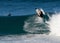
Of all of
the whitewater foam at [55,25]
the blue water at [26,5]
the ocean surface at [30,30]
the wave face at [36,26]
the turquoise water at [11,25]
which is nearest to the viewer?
the ocean surface at [30,30]

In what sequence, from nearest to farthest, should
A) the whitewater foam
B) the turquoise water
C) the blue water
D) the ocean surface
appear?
1. the ocean surface
2. the whitewater foam
3. the turquoise water
4. the blue water

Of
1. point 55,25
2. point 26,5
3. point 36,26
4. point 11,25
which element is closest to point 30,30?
point 36,26

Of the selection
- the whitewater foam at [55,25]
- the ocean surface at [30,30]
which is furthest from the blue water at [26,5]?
the whitewater foam at [55,25]

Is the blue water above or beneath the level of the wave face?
above

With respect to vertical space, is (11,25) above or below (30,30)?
above

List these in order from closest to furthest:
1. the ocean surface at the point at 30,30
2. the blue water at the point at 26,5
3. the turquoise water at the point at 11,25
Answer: the ocean surface at the point at 30,30
the turquoise water at the point at 11,25
the blue water at the point at 26,5

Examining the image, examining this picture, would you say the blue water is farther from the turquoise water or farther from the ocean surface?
the ocean surface

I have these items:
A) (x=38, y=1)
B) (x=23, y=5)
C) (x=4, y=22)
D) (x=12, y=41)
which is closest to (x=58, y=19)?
(x=4, y=22)

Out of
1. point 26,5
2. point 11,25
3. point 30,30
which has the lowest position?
point 30,30

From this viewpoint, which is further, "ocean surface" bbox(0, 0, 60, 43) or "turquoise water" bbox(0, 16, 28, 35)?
"turquoise water" bbox(0, 16, 28, 35)

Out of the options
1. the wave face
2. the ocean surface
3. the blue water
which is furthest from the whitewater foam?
the blue water

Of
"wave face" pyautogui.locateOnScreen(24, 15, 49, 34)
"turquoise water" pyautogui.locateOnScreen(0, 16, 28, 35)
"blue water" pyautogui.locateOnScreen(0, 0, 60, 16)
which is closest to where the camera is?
"wave face" pyautogui.locateOnScreen(24, 15, 49, 34)

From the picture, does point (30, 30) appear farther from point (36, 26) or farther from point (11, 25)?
point (11, 25)

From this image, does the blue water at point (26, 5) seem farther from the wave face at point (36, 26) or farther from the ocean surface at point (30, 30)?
the wave face at point (36, 26)
